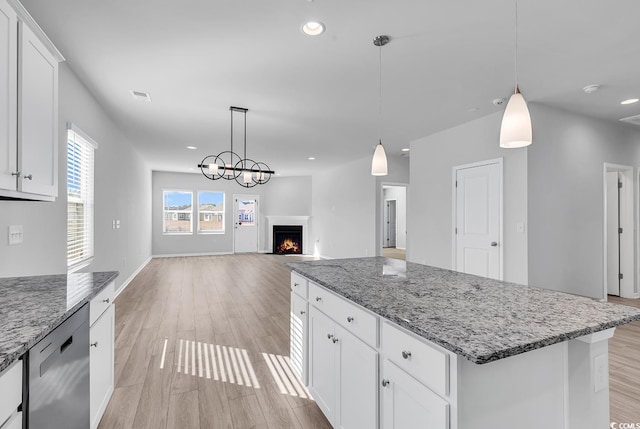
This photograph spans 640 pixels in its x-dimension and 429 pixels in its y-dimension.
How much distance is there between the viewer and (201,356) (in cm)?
290

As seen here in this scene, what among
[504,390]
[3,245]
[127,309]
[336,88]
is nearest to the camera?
[504,390]

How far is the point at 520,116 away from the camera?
163cm

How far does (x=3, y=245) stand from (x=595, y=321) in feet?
10.4

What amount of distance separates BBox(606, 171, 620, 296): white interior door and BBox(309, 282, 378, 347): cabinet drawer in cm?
563

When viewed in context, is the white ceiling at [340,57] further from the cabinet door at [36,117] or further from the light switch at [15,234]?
the light switch at [15,234]

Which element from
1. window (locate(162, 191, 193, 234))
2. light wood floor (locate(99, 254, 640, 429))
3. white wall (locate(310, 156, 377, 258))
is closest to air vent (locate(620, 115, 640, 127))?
light wood floor (locate(99, 254, 640, 429))

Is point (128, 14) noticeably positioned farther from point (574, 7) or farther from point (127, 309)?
point (127, 309)

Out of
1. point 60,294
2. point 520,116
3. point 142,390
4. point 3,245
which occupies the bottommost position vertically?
point 142,390

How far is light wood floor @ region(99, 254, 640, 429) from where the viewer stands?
2039mm

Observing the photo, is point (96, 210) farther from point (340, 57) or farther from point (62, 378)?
point (340, 57)

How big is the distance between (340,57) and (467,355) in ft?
8.76

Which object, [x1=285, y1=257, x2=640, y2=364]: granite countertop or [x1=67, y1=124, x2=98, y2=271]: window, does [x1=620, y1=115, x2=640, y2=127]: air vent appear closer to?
[x1=285, y1=257, x2=640, y2=364]: granite countertop

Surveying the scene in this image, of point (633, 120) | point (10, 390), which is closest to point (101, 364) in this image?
point (10, 390)

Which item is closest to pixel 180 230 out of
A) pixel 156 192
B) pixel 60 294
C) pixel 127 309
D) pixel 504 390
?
pixel 156 192
